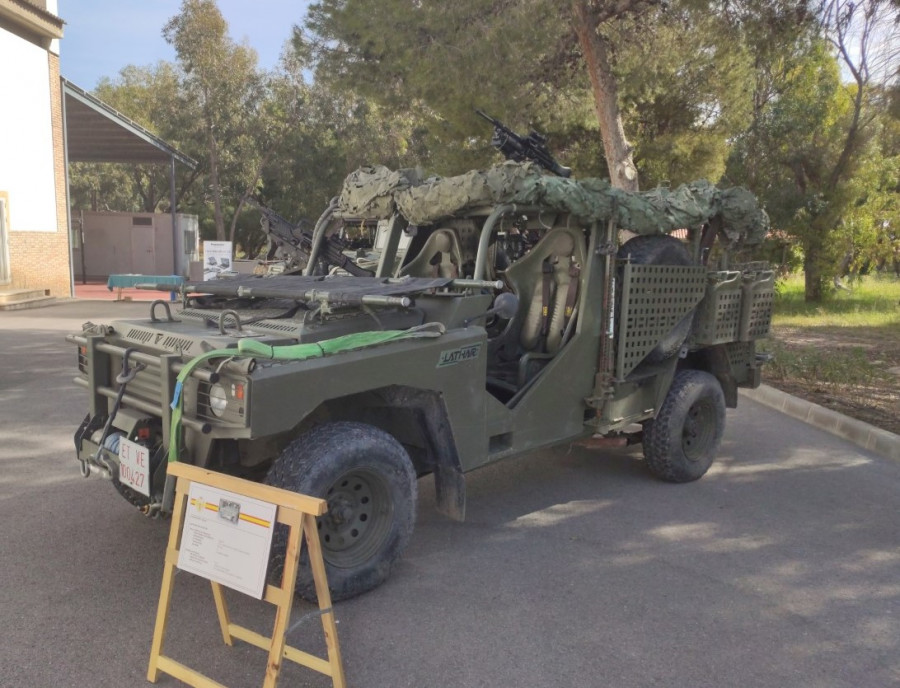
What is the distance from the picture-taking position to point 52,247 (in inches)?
733

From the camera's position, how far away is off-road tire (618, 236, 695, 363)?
16.4 ft

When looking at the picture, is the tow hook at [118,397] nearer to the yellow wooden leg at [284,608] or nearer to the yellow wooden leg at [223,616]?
the yellow wooden leg at [223,616]

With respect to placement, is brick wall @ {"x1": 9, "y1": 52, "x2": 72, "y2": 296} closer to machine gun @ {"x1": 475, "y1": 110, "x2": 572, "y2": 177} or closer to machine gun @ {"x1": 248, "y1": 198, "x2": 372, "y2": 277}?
machine gun @ {"x1": 248, "y1": 198, "x2": 372, "y2": 277}

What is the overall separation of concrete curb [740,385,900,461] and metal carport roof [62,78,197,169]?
711 inches

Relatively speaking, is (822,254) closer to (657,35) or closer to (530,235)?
(657,35)

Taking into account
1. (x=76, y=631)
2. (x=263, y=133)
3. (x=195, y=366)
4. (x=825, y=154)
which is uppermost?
(x=263, y=133)

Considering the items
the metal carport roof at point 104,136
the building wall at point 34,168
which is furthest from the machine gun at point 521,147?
the metal carport roof at point 104,136

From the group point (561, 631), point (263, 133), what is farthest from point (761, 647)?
point (263, 133)

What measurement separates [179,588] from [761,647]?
8.95ft

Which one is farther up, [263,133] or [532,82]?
[263,133]

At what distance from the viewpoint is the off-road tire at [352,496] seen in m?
3.31

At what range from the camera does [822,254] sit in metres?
16.4

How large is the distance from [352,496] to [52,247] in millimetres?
18020

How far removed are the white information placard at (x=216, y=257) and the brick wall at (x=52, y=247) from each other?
4748 millimetres
